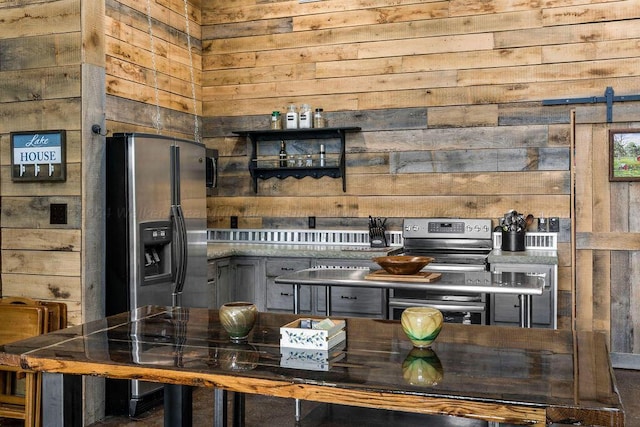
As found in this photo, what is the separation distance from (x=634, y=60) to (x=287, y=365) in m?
4.17

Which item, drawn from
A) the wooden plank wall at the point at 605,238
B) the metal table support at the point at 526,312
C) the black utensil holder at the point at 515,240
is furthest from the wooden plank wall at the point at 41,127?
the wooden plank wall at the point at 605,238

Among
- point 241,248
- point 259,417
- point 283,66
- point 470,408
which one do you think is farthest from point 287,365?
point 283,66

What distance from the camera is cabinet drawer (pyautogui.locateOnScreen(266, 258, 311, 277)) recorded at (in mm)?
4973

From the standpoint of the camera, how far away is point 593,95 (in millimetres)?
4809

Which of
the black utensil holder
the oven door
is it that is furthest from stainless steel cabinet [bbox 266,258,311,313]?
the black utensil holder

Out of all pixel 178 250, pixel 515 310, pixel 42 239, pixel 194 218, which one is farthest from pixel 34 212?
pixel 515 310

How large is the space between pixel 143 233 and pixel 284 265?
4.66 feet

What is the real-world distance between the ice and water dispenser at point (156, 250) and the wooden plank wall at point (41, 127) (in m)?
0.39

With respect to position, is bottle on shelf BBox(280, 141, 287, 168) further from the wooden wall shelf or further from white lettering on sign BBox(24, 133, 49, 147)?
white lettering on sign BBox(24, 133, 49, 147)

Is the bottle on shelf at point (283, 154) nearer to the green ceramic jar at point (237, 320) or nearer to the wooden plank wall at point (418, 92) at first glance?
the wooden plank wall at point (418, 92)

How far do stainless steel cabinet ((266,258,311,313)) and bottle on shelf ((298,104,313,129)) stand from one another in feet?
3.90

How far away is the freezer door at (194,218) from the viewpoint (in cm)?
434

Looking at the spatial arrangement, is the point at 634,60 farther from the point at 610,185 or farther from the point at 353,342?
the point at 353,342

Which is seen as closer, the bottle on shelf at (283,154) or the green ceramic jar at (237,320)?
the green ceramic jar at (237,320)
